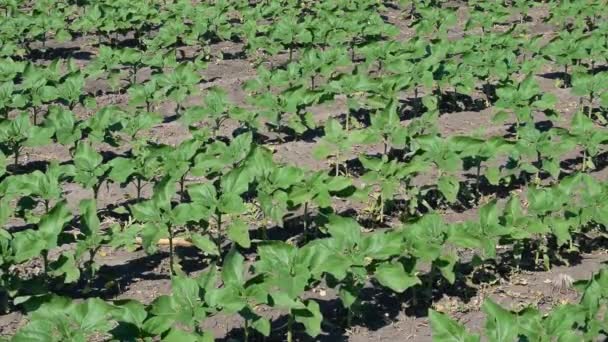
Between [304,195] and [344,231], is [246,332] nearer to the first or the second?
[344,231]

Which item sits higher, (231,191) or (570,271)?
(231,191)

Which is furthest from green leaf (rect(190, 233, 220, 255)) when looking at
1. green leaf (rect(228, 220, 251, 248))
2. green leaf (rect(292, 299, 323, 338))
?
green leaf (rect(292, 299, 323, 338))

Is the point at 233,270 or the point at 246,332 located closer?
the point at 233,270

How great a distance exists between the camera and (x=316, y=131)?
10.4 meters

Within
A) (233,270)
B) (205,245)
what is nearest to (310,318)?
(233,270)

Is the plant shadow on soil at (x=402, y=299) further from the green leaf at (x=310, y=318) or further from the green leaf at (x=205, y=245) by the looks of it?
the green leaf at (x=205, y=245)

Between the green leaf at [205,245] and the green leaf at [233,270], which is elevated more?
the green leaf at [233,270]

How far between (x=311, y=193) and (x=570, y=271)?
2.15 metres

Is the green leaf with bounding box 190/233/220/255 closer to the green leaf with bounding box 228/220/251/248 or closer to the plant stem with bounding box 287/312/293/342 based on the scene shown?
the green leaf with bounding box 228/220/251/248

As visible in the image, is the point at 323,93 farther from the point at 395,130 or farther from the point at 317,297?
the point at 317,297

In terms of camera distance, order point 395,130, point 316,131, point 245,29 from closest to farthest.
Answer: point 395,130 < point 316,131 < point 245,29

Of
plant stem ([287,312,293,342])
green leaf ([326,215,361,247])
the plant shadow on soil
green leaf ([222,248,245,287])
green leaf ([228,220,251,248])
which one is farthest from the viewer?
green leaf ([228,220,251,248])

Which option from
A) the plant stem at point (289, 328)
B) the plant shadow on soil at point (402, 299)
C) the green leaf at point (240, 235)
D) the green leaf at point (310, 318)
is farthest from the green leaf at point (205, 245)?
the green leaf at point (310, 318)

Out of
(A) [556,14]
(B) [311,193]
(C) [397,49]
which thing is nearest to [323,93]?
(C) [397,49]
